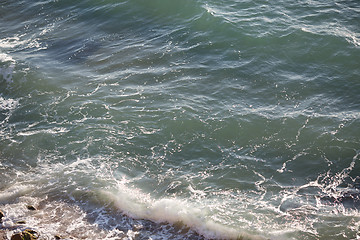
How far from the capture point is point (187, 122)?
45.7ft

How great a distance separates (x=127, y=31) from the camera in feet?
65.3

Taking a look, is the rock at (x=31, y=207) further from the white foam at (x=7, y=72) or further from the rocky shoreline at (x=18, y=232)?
the white foam at (x=7, y=72)

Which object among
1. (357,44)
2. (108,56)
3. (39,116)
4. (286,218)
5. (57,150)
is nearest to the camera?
(286,218)

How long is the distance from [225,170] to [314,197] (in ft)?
9.46

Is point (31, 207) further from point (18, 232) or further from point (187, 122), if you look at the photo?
point (187, 122)

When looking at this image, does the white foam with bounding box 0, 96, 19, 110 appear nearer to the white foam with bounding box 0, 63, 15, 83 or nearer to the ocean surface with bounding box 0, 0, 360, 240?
the ocean surface with bounding box 0, 0, 360, 240

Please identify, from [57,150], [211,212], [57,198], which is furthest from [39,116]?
[211,212]

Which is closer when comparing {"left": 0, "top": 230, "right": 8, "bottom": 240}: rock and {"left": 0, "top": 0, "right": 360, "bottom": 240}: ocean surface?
{"left": 0, "top": 230, "right": 8, "bottom": 240}: rock

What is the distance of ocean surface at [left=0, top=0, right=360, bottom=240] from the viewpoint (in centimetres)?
1058

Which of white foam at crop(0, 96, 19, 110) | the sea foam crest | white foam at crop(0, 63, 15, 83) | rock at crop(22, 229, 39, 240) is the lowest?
the sea foam crest

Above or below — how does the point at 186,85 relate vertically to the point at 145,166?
above

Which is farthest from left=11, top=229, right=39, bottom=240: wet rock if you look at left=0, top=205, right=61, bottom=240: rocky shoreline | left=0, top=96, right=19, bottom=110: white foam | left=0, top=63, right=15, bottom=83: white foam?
left=0, top=63, right=15, bottom=83: white foam

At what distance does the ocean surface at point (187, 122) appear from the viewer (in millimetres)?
10578

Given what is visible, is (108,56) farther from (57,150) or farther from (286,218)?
(286,218)
